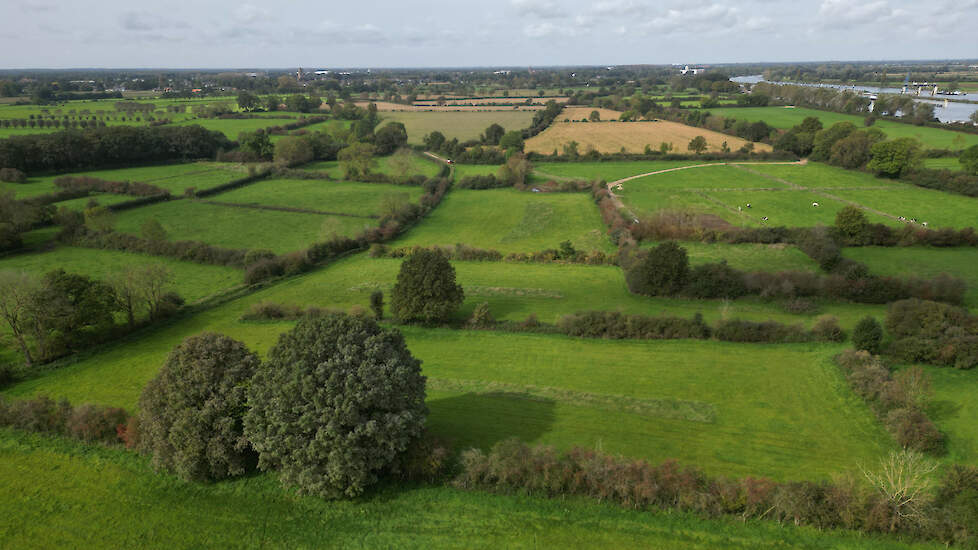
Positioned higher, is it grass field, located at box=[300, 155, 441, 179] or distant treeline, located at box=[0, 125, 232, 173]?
distant treeline, located at box=[0, 125, 232, 173]

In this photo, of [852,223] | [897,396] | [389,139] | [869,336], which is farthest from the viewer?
[389,139]

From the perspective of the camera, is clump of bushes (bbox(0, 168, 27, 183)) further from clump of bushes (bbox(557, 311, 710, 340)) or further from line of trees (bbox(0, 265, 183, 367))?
clump of bushes (bbox(557, 311, 710, 340))

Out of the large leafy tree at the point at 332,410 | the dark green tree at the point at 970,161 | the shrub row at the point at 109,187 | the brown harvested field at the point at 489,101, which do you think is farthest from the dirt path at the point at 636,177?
the brown harvested field at the point at 489,101

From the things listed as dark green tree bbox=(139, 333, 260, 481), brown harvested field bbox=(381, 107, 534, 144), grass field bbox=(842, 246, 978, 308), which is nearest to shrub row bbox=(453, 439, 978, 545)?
dark green tree bbox=(139, 333, 260, 481)

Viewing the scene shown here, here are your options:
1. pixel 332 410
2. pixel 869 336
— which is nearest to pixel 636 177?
pixel 869 336

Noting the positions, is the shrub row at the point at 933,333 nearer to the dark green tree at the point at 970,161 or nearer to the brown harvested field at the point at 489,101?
the dark green tree at the point at 970,161

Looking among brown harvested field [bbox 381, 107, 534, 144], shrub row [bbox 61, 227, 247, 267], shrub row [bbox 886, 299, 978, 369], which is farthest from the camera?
brown harvested field [bbox 381, 107, 534, 144]

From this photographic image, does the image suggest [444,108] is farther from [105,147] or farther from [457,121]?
[105,147]
